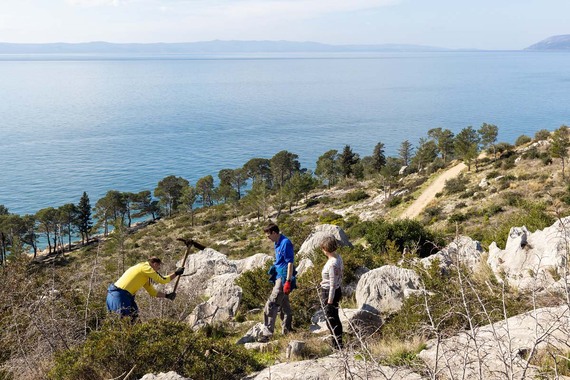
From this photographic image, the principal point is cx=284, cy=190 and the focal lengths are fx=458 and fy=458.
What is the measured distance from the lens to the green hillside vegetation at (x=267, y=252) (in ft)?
21.0

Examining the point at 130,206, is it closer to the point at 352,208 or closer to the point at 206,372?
the point at 352,208

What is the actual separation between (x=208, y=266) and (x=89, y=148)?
337 feet

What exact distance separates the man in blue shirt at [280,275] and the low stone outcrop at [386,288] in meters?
1.65

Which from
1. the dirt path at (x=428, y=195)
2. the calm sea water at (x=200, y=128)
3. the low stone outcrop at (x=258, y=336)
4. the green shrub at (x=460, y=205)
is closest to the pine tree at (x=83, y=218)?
the calm sea water at (x=200, y=128)

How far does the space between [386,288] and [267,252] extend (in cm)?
2524

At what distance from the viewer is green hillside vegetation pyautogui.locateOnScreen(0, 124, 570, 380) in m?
6.40

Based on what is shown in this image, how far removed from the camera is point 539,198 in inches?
1045

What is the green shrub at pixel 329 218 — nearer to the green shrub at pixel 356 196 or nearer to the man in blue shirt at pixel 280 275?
the green shrub at pixel 356 196

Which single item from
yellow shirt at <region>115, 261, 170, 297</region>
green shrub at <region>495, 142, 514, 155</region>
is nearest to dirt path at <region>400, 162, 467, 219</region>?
green shrub at <region>495, 142, 514, 155</region>

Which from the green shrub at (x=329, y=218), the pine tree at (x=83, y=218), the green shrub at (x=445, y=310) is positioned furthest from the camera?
the pine tree at (x=83, y=218)

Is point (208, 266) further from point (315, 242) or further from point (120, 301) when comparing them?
point (120, 301)

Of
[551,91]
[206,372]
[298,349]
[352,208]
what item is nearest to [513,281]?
[298,349]

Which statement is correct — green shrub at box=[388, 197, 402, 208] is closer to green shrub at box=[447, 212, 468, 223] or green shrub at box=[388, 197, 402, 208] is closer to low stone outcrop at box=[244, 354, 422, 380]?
green shrub at box=[447, 212, 468, 223]

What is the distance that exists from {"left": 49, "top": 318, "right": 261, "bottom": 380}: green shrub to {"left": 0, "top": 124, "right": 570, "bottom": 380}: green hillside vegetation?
0.02 metres
